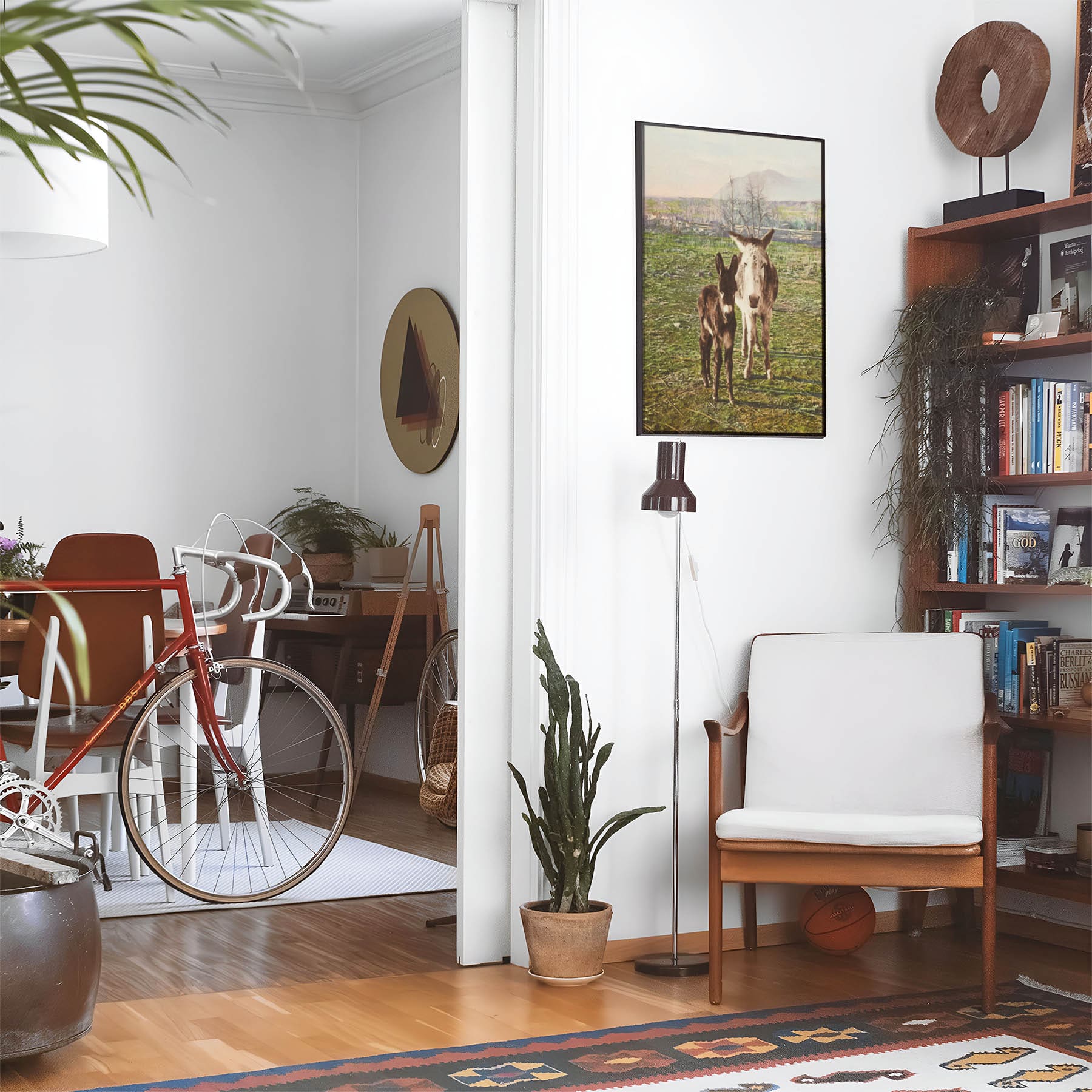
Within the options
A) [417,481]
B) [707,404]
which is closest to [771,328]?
[707,404]

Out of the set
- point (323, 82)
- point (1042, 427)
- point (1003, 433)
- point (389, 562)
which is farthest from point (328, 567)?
point (1042, 427)

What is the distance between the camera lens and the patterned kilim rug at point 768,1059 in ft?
8.69

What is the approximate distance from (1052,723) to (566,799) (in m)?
1.26

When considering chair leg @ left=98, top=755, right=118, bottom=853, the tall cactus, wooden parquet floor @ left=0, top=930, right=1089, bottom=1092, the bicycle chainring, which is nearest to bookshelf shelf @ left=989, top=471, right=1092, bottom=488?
wooden parquet floor @ left=0, top=930, right=1089, bottom=1092

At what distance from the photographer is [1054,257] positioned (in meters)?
3.92

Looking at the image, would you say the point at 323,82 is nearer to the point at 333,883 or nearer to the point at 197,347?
the point at 197,347

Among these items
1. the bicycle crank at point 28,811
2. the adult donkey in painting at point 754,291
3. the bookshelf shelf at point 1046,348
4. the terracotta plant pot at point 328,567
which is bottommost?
the bicycle crank at point 28,811

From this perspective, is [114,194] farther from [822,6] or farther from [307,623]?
[822,6]

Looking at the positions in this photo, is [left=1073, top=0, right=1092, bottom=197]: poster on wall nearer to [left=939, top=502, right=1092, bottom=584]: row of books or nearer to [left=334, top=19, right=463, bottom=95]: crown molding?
[left=939, top=502, right=1092, bottom=584]: row of books

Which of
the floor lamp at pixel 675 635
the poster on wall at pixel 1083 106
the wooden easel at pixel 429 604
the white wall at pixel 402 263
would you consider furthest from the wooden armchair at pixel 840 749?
the white wall at pixel 402 263

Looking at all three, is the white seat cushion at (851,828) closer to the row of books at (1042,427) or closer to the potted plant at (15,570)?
the row of books at (1042,427)

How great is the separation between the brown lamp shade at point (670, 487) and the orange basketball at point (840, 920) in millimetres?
1045

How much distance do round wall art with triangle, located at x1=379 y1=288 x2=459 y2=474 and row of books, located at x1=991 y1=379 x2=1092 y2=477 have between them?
8.89 feet

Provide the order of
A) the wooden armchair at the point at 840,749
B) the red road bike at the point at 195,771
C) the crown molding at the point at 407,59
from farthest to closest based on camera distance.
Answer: the crown molding at the point at 407,59 → the red road bike at the point at 195,771 → the wooden armchair at the point at 840,749
